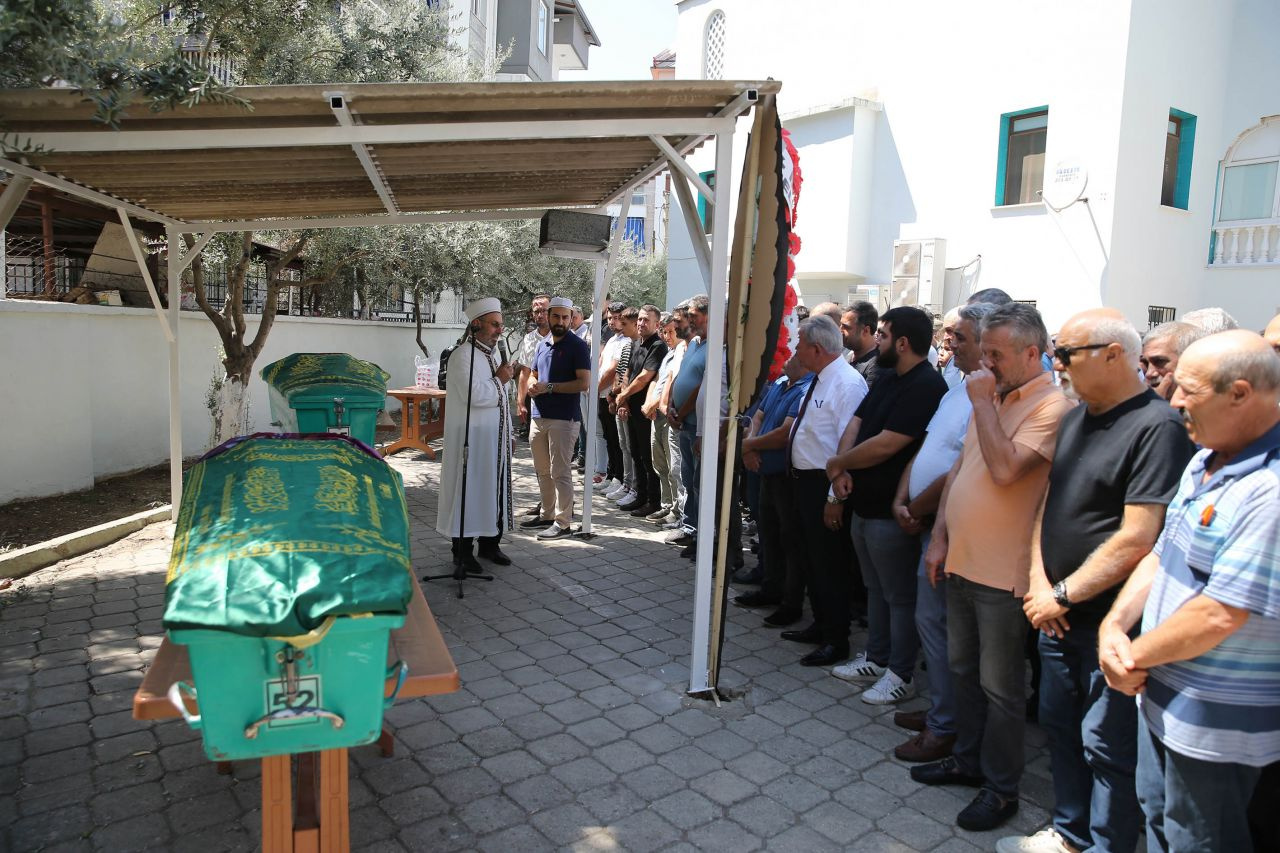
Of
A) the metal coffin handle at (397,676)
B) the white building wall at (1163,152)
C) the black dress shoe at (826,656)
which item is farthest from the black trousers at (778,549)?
the white building wall at (1163,152)

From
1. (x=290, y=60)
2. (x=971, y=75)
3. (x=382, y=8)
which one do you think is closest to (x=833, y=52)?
(x=971, y=75)

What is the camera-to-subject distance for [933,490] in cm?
355

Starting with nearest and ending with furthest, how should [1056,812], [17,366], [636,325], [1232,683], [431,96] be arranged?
1. [1232,683]
2. [1056,812]
3. [431,96]
4. [17,366]
5. [636,325]

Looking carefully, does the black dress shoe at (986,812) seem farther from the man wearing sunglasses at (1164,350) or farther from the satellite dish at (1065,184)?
the satellite dish at (1065,184)

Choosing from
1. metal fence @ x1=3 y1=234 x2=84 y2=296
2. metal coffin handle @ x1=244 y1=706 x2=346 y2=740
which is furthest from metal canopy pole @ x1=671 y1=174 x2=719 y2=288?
metal fence @ x1=3 y1=234 x2=84 y2=296

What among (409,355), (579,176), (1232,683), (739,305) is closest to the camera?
(1232,683)

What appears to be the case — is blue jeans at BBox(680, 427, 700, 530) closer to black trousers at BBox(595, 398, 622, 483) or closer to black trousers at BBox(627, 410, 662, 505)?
black trousers at BBox(627, 410, 662, 505)

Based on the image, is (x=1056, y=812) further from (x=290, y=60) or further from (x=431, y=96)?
(x=290, y=60)

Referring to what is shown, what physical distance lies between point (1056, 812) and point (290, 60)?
837cm

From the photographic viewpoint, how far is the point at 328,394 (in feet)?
18.8

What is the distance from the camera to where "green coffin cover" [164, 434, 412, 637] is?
2.22 meters

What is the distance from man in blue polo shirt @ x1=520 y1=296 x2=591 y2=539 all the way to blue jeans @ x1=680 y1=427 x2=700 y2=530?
37.6 inches

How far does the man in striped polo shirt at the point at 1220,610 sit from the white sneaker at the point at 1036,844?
0.78 meters

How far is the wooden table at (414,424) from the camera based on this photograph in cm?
1074
